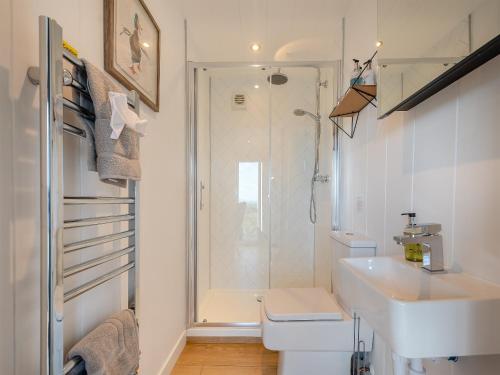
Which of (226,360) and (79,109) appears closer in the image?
(79,109)

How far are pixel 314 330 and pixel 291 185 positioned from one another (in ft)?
5.09

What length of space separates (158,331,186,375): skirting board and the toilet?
2.30 ft

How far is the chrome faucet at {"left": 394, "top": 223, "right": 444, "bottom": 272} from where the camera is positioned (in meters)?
0.88

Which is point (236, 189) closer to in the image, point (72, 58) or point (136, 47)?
point (136, 47)

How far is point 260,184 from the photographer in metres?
2.79

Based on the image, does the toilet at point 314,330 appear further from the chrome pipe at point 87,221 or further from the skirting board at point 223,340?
the chrome pipe at point 87,221

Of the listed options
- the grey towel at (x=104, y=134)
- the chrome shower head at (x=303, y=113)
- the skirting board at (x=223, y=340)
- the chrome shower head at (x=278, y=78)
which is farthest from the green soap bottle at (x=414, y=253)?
the chrome shower head at (x=278, y=78)

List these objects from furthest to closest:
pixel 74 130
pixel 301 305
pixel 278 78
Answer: pixel 278 78 < pixel 301 305 < pixel 74 130

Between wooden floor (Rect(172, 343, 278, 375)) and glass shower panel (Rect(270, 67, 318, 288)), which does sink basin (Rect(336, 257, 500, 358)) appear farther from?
glass shower panel (Rect(270, 67, 318, 288))

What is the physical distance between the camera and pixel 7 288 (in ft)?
2.03

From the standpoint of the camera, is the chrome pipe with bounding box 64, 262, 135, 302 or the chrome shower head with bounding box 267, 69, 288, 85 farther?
the chrome shower head with bounding box 267, 69, 288, 85

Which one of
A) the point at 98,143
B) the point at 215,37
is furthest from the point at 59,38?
the point at 215,37

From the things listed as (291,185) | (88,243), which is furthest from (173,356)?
(291,185)

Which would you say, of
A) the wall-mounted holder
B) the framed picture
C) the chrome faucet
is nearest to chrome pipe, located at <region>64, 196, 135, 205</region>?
the framed picture
